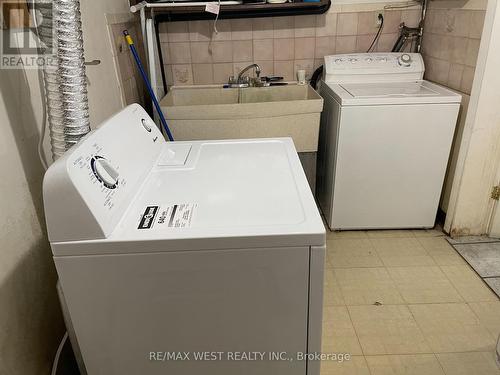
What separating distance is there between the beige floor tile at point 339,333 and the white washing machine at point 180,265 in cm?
65

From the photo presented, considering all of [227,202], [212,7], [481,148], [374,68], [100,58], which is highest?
[212,7]

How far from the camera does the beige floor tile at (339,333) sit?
1.58 meters

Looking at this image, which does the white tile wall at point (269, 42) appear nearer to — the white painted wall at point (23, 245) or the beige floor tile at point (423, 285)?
the beige floor tile at point (423, 285)

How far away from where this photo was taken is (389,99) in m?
2.05

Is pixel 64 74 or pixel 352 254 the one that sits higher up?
pixel 64 74

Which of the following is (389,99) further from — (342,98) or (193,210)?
(193,210)

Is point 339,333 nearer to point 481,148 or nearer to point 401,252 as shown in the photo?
point 401,252

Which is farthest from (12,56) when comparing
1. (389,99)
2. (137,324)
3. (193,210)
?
(389,99)

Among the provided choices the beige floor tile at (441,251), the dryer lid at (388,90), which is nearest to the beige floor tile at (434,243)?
the beige floor tile at (441,251)

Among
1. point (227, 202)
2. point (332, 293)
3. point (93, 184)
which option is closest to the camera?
point (93, 184)

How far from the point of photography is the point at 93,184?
851 mm

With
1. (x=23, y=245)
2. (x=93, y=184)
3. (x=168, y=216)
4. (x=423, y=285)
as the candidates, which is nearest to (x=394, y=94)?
(x=423, y=285)

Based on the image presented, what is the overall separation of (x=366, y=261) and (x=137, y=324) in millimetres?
1519

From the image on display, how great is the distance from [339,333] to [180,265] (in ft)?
3.53
